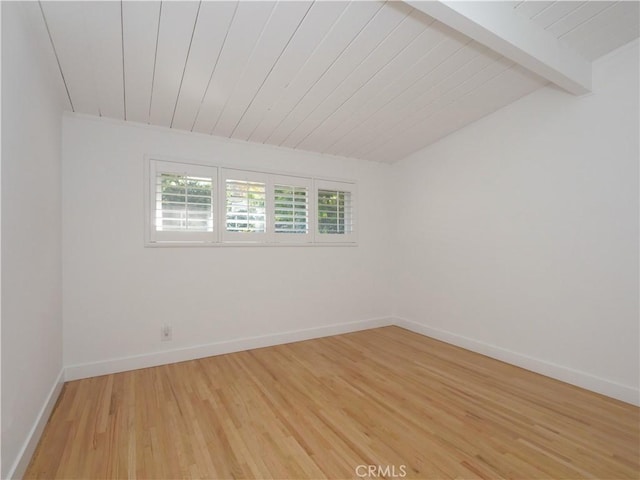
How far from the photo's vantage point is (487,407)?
1989 mm

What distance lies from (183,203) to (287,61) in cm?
160

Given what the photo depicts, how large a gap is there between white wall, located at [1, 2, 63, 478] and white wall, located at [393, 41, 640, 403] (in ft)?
A: 11.2

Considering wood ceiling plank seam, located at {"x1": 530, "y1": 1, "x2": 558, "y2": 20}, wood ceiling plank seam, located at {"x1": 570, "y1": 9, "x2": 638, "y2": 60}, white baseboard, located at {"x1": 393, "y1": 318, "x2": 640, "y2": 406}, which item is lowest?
white baseboard, located at {"x1": 393, "y1": 318, "x2": 640, "y2": 406}

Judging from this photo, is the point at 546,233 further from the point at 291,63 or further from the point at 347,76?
the point at 291,63

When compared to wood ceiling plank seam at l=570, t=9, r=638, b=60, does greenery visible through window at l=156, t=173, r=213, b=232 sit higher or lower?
lower

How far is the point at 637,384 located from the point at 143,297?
3.80m

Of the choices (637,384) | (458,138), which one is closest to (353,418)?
(637,384)

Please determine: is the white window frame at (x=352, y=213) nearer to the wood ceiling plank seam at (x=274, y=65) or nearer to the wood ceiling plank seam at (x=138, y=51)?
the wood ceiling plank seam at (x=274, y=65)

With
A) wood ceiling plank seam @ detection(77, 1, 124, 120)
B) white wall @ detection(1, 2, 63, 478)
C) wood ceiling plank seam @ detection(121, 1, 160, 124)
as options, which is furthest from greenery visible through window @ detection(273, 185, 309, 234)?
white wall @ detection(1, 2, 63, 478)

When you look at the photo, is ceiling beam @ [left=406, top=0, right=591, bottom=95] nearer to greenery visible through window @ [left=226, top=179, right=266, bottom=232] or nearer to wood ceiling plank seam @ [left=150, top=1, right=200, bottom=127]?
wood ceiling plank seam @ [left=150, top=1, right=200, bottom=127]

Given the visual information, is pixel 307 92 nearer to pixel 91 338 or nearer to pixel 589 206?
pixel 589 206

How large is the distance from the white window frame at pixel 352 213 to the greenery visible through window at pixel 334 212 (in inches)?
1.5

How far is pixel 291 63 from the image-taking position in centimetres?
201

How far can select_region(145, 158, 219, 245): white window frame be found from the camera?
8.77ft
